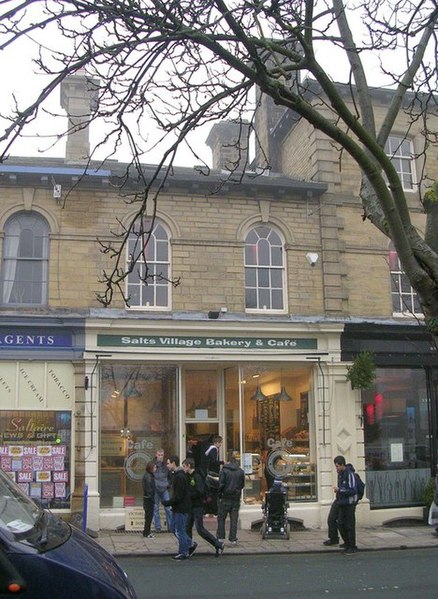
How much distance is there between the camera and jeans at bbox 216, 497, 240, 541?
1324 centimetres

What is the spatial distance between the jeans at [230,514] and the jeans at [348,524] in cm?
194

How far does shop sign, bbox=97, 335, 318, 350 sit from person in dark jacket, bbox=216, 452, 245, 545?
298 cm

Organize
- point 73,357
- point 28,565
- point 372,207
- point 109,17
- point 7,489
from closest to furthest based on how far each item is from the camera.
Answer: point 28,565
point 7,489
point 109,17
point 372,207
point 73,357

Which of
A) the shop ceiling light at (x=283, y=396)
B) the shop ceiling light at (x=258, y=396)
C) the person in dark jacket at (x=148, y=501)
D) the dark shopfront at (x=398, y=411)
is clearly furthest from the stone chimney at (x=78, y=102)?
the person in dark jacket at (x=148, y=501)

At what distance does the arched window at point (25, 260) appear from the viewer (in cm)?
1504

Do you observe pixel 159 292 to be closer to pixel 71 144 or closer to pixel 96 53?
pixel 71 144

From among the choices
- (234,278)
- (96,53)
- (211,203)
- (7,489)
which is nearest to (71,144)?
(211,203)

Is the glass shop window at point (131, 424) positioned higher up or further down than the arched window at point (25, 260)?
further down

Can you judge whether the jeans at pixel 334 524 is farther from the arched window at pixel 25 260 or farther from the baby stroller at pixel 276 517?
the arched window at pixel 25 260

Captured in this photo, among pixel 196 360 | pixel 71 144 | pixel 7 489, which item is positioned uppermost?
pixel 71 144

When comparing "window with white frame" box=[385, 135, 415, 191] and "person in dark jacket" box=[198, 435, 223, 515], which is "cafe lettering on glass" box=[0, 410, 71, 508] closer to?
"person in dark jacket" box=[198, 435, 223, 515]

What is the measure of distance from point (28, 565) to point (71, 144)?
1505 centimetres

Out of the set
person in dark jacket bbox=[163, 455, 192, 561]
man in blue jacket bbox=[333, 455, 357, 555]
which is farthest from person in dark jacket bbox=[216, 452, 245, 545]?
man in blue jacket bbox=[333, 455, 357, 555]

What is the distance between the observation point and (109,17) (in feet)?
21.6
